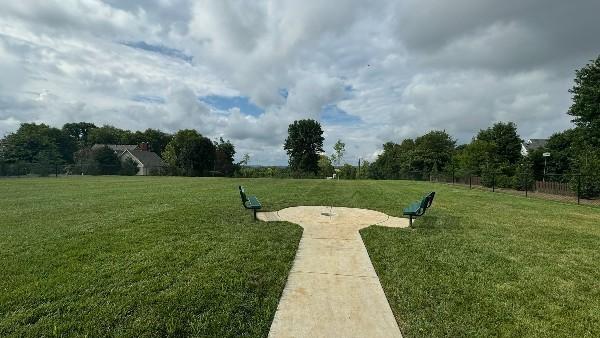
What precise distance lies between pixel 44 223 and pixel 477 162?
36.5 m

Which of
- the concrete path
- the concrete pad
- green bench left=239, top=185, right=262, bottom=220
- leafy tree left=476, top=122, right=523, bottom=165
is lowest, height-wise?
the concrete path

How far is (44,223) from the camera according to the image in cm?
Result: 803

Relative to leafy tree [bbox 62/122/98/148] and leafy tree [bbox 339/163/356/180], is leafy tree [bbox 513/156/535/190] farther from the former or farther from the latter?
leafy tree [bbox 62/122/98/148]

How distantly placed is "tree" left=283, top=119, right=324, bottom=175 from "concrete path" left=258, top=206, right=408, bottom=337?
54.5 m

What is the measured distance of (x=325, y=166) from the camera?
62719mm

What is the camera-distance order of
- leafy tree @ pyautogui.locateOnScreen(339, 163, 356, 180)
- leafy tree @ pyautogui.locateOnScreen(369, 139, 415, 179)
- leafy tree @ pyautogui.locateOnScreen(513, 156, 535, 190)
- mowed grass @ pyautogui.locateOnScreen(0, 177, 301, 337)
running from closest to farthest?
1. mowed grass @ pyautogui.locateOnScreen(0, 177, 301, 337)
2. leafy tree @ pyautogui.locateOnScreen(513, 156, 535, 190)
3. leafy tree @ pyautogui.locateOnScreen(369, 139, 415, 179)
4. leafy tree @ pyautogui.locateOnScreen(339, 163, 356, 180)

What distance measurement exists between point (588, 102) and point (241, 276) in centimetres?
3334

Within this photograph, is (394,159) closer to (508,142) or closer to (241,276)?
(508,142)

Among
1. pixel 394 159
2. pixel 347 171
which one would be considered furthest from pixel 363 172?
pixel 394 159

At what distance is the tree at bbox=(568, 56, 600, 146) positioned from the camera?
2606cm

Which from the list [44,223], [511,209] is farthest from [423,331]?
[511,209]

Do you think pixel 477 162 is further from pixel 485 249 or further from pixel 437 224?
pixel 485 249

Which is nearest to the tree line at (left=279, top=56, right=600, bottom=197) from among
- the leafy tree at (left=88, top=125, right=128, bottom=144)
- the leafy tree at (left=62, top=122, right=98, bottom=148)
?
the leafy tree at (left=88, top=125, right=128, bottom=144)

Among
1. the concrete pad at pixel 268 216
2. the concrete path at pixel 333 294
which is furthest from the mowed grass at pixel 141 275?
the concrete pad at pixel 268 216
